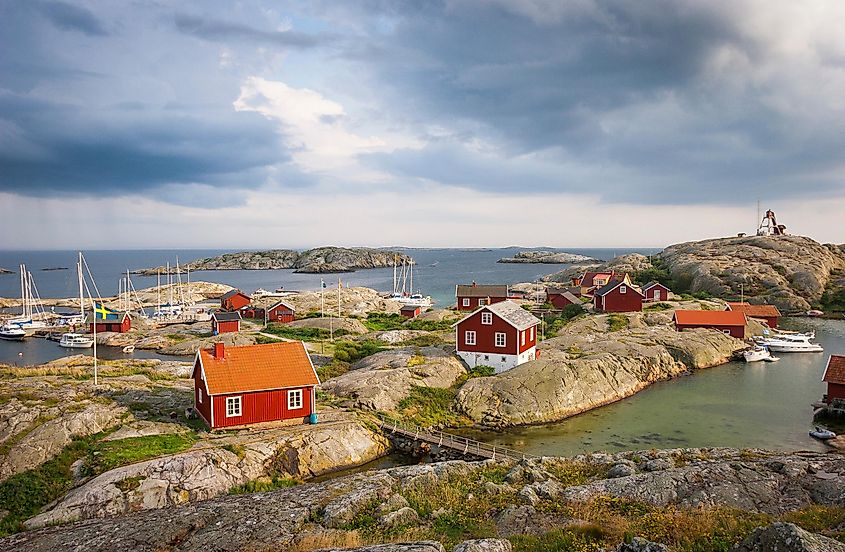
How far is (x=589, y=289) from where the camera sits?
97812mm

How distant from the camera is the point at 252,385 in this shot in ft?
98.0

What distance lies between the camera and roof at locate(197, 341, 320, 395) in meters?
29.6

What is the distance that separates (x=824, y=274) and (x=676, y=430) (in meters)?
92.2

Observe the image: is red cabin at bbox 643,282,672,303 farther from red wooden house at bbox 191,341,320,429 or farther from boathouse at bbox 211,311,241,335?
red wooden house at bbox 191,341,320,429

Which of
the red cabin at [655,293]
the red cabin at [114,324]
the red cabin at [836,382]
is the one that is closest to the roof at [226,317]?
the red cabin at [114,324]

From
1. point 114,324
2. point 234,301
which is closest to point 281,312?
point 234,301

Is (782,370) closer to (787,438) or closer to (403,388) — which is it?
(787,438)

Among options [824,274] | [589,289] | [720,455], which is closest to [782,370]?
[720,455]

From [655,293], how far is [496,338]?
167 ft

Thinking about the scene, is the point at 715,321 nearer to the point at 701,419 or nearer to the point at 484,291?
the point at 484,291

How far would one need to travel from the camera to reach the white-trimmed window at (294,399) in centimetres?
3084

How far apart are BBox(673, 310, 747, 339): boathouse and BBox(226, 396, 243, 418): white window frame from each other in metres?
53.5

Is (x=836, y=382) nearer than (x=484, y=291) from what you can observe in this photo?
Yes

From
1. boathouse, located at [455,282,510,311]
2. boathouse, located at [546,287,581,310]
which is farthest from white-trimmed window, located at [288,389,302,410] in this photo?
boathouse, located at [546,287,581,310]
